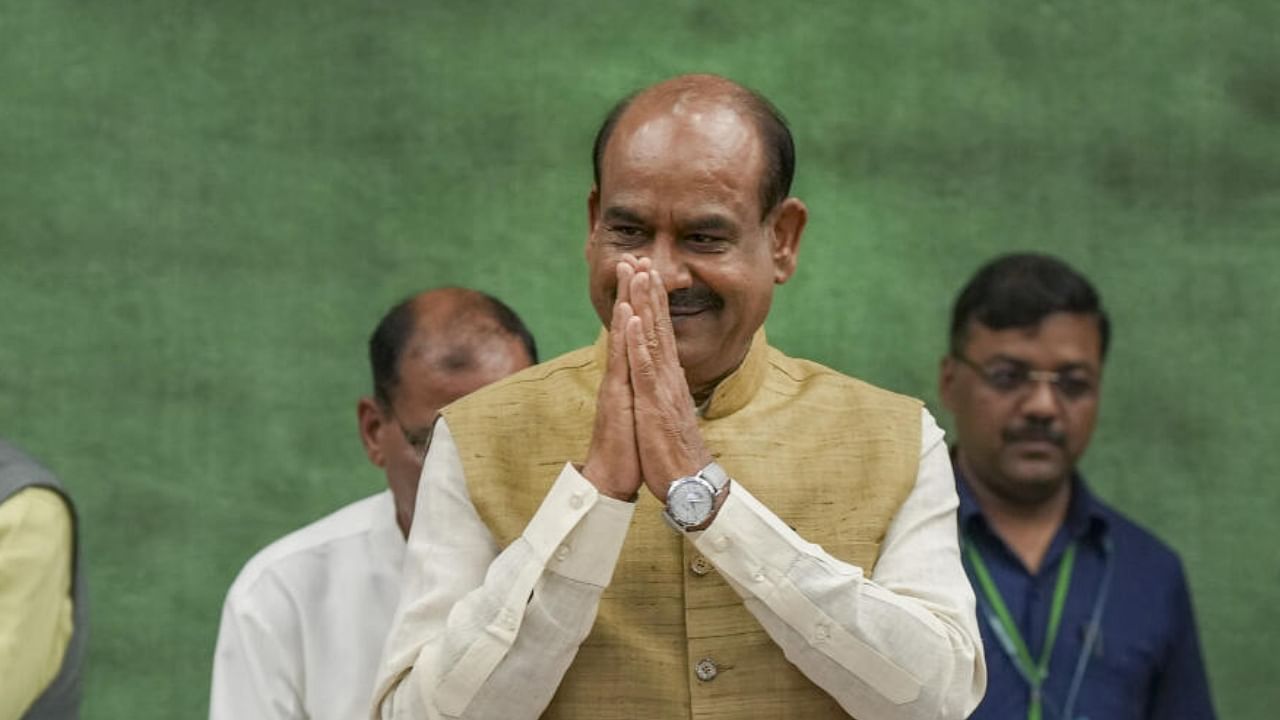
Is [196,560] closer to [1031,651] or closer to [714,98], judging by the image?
[1031,651]

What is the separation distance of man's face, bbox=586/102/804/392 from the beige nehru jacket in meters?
0.16

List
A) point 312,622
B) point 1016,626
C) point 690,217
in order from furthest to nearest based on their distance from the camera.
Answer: point 1016,626, point 312,622, point 690,217

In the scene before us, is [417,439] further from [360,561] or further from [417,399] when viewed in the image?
[360,561]

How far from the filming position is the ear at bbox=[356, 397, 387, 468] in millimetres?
5086

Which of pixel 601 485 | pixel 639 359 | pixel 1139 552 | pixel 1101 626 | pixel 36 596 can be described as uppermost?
pixel 639 359

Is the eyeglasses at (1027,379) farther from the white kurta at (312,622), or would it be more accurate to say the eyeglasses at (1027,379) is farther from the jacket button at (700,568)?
the jacket button at (700,568)

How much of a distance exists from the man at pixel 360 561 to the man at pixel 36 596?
0.28m

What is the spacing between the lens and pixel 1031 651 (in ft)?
17.8

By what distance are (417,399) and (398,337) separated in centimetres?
18

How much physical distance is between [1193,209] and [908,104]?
736 millimetres

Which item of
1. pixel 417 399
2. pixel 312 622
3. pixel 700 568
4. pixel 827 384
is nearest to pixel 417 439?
pixel 417 399

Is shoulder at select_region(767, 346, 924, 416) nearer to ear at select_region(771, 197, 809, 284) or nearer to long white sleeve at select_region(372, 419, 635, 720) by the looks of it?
ear at select_region(771, 197, 809, 284)

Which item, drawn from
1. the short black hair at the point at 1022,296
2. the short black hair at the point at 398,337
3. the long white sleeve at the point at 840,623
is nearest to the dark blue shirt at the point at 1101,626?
the short black hair at the point at 1022,296

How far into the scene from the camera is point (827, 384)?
338 cm
